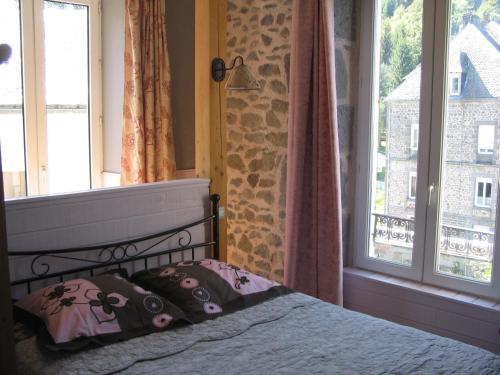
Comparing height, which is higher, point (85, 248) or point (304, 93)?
point (304, 93)

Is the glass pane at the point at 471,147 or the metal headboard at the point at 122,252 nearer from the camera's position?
the metal headboard at the point at 122,252

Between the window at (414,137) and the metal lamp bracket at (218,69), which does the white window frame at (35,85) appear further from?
the window at (414,137)

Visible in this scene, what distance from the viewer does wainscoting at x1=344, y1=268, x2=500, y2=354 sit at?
10.5 feet

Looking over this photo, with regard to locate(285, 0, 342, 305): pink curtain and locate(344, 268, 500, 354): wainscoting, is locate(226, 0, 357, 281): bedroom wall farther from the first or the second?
locate(344, 268, 500, 354): wainscoting

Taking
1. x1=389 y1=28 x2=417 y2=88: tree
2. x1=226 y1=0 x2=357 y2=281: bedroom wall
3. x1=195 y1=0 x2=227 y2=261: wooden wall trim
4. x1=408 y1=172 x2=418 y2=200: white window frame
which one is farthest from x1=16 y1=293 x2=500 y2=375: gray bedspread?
x1=389 y1=28 x2=417 y2=88: tree

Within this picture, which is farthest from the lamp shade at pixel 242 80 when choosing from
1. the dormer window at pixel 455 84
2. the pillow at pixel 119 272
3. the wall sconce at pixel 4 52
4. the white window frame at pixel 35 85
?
the white window frame at pixel 35 85

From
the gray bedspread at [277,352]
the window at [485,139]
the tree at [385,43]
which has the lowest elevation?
the gray bedspread at [277,352]

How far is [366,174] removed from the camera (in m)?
3.96

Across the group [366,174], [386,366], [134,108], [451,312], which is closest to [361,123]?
[366,174]

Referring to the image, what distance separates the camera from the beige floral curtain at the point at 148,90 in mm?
4328

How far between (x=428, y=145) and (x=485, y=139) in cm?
36

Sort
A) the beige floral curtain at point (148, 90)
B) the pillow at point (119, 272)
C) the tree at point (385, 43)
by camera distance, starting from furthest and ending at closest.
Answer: the beige floral curtain at point (148, 90) → the tree at point (385, 43) → the pillow at point (119, 272)

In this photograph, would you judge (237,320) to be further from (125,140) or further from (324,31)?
(125,140)

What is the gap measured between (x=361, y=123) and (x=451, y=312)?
1.46m
